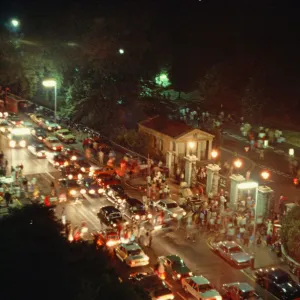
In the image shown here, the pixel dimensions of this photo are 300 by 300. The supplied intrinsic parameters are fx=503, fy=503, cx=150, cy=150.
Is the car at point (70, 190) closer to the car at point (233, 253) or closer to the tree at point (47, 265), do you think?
the car at point (233, 253)

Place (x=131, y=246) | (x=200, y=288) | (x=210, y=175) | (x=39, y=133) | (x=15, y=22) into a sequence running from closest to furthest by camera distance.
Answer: (x=200, y=288) → (x=131, y=246) → (x=210, y=175) → (x=39, y=133) → (x=15, y=22)

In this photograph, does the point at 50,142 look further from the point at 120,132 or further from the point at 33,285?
the point at 33,285

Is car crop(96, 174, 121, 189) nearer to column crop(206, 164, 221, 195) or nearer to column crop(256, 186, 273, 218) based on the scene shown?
column crop(206, 164, 221, 195)

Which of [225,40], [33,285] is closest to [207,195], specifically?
[33,285]

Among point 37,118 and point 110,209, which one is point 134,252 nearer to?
point 110,209

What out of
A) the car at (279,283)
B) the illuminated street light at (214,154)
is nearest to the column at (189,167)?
the illuminated street light at (214,154)

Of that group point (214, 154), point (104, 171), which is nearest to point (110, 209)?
point (104, 171)
